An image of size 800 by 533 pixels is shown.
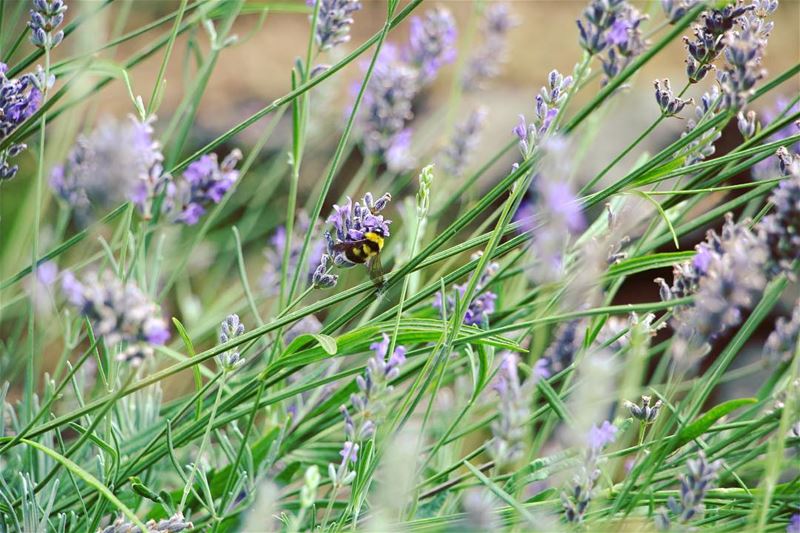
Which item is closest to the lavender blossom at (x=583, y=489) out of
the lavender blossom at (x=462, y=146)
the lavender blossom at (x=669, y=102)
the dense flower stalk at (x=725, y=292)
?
the dense flower stalk at (x=725, y=292)

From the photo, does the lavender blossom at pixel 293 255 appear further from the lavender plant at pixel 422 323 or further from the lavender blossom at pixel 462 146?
the lavender blossom at pixel 462 146

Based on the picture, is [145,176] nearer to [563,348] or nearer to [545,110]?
[545,110]

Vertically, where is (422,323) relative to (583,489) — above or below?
above

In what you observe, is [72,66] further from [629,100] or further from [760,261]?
[629,100]

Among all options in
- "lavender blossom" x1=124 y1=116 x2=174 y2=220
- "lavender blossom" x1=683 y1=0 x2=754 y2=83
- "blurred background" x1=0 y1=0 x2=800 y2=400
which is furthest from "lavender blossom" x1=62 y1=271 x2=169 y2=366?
"blurred background" x1=0 y1=0 x2=800 y2=400

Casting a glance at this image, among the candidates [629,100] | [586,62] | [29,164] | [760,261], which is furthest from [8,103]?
[629,100]

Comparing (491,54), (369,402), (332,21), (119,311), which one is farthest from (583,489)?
(491,54)

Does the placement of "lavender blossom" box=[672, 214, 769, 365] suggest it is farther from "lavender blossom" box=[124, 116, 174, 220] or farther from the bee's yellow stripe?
"lavender blossom" box=[124, 116, 174, 220]
